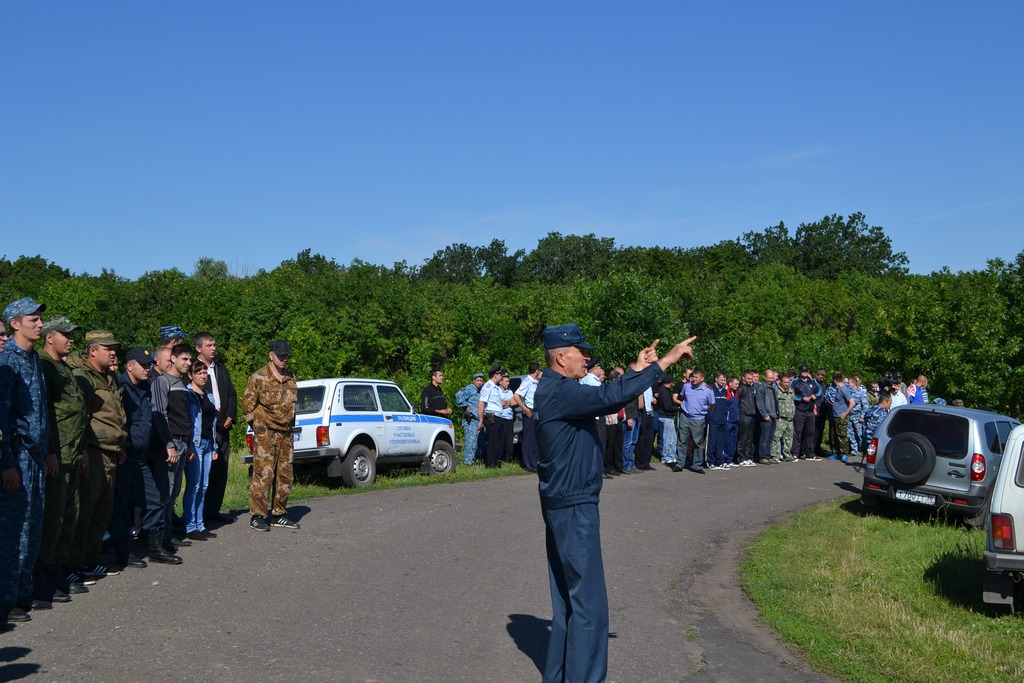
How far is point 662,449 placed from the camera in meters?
21.4

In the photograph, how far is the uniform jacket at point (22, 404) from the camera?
726cm

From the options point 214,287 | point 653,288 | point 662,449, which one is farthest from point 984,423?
point 214,287

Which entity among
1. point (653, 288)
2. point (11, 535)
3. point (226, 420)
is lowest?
point (11, 535)

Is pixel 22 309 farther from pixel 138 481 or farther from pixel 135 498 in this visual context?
pixel 135 498

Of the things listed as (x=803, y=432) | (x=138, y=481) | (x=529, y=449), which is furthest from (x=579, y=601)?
(x=803, y=432)

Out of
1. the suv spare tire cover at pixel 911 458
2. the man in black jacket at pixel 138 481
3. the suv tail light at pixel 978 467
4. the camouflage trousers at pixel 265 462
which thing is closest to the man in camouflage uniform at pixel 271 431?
the camouflage trousers at pixel 265 462

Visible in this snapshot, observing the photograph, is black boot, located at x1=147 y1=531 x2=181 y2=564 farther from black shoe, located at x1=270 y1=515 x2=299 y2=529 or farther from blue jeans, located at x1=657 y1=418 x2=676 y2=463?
blue jeans, located at x1=657 y1=418 x2=676 y2=463

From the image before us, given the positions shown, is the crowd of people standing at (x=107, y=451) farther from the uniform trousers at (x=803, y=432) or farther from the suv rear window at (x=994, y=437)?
the uniform trousers at (x=803, y=432)

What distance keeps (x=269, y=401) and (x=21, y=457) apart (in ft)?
13.5

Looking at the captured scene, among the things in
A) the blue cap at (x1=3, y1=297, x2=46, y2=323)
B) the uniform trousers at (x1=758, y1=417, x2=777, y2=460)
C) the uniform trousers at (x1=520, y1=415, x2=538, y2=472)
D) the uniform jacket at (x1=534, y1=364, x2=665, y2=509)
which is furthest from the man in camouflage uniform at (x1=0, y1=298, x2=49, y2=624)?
the uniform trousers at (x1=758, y1=417, x2=777, y2=460)

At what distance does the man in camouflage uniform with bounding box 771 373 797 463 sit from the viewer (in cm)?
2361

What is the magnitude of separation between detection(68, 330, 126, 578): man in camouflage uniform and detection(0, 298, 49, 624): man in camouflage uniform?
3.18ft

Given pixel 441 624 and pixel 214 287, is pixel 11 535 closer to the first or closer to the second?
pixel 441 624

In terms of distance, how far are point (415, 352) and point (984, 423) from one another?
3070 cm
